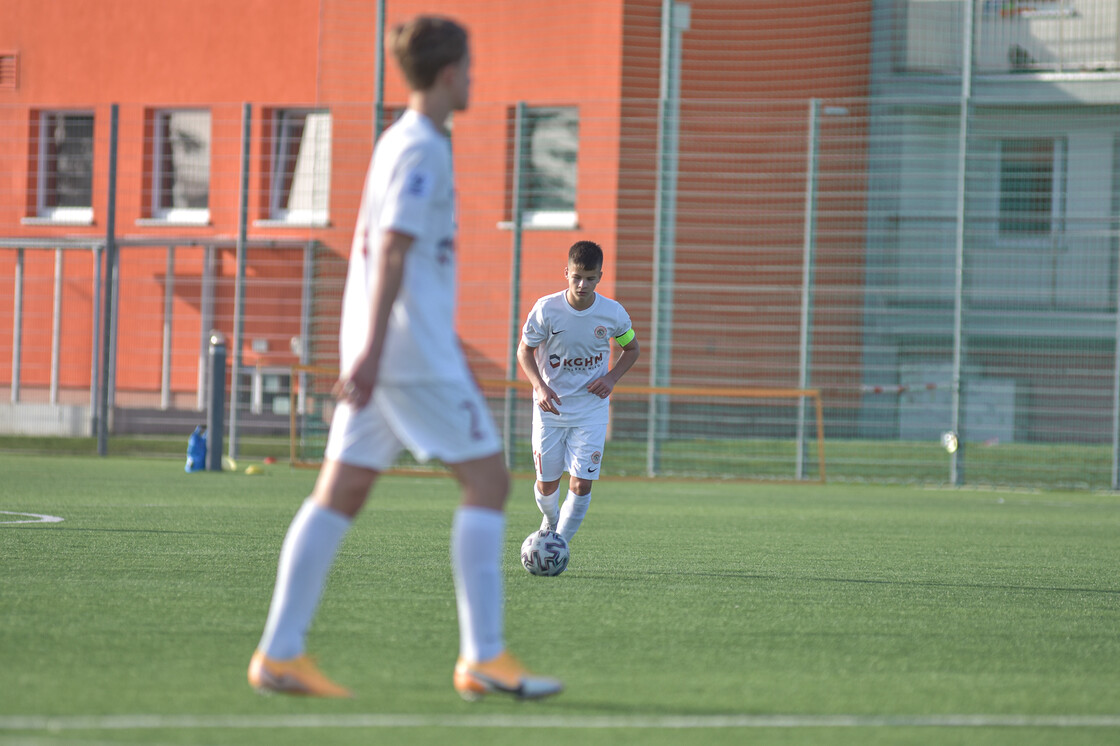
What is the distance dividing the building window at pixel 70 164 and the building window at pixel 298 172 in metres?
3.30

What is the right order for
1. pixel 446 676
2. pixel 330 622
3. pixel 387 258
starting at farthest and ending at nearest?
1. pixel 330 622
2. pixel 446 676
3. pixel 387 258

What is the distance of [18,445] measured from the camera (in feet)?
57.8

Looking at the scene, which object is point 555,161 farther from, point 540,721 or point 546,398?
point 540,721

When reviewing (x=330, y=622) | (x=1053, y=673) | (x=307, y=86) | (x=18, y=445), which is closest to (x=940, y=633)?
(x=1053, y=673)

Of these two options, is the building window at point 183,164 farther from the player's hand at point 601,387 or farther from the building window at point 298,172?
the player's hand at point 601,387

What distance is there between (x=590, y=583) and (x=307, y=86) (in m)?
17.4

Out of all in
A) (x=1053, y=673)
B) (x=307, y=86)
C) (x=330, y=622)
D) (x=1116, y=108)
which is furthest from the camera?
(x=307, y=86)

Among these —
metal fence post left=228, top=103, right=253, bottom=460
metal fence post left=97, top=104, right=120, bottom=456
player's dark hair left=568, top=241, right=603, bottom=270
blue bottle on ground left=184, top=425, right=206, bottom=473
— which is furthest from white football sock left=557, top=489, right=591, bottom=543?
metal fence post left=97, top=104, right=120, bottom=456

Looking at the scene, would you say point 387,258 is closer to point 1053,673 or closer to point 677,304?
point 1053,673

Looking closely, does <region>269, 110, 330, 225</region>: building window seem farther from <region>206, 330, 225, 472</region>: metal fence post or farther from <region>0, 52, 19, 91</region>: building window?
<region>206, 330, 225, 472</region>: metal fence post

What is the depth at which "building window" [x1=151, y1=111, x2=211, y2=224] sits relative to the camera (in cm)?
2306

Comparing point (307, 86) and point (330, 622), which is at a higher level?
point (307, 86)

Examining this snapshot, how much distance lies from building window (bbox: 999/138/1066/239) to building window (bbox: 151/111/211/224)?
12.5m

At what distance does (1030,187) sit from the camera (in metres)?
16.9
